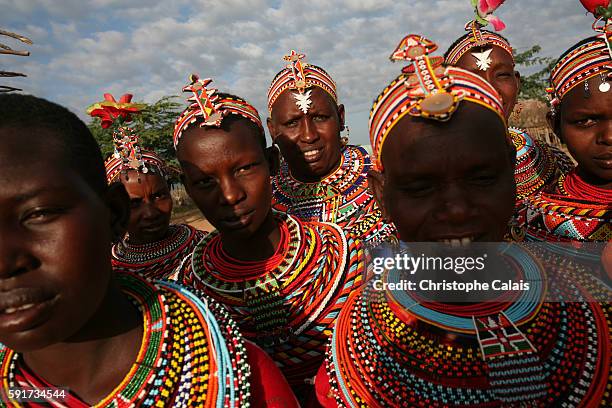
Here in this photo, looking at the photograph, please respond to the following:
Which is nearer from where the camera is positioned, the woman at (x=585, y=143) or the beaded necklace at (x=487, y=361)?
the beaded necklace at (x=487, y=361)

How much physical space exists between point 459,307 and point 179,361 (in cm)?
110

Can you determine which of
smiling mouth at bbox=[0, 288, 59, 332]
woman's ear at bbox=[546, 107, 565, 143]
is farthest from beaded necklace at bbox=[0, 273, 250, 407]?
woman's ear at bbox=[546, 107, 565, 143]

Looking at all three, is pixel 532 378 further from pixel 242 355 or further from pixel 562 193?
pixel 562 193

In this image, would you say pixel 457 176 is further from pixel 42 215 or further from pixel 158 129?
pixel 158 129

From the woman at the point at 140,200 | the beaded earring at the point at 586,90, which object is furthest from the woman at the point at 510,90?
the woman at the point at 140,200

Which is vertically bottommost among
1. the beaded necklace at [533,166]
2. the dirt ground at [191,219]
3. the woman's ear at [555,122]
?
the dirt ground at [191,219]

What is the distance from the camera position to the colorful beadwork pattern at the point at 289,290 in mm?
2500

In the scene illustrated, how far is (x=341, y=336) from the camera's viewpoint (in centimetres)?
184

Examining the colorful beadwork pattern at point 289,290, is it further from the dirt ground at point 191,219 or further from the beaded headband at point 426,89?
the dirt ground at point 191,219

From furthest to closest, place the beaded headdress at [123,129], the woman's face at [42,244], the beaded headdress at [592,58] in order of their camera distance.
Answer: the beaded headdress at [123,129] → the beaded headdress at [592,58] → the woman's face at [42,244]

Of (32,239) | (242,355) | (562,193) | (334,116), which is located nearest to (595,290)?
(562,193)

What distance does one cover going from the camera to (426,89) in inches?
58.1

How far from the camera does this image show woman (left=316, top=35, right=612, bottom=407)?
4.68 feet

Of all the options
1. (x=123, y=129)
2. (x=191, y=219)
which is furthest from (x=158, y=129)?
(x=123, y=129)
